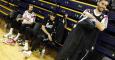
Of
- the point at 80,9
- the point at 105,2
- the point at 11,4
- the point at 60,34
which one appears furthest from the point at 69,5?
the point at 11,4

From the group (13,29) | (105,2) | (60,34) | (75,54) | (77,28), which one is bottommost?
Answer: (13,29)

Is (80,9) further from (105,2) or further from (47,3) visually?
(105,2)

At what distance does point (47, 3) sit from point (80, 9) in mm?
1359

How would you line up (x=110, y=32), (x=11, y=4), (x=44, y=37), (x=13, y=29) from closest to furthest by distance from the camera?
(x=110, y=32)
(x=44, y=37)
(x=13, y=29)
(x=11, y=4)

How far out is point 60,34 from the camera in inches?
215

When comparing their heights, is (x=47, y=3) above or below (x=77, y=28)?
below

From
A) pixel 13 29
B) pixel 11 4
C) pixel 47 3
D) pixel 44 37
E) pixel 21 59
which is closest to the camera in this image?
pixel 21 59

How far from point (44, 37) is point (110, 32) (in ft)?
5.50

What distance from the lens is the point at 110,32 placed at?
187 inches

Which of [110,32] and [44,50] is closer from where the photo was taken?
[110,32]

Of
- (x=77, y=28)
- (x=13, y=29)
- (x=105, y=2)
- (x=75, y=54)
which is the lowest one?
(x=13, y=29)

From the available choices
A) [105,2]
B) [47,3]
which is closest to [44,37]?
[47,3]

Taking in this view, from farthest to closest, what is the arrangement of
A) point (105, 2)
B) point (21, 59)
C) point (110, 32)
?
point (21, 59), point (110, 32), point (105, 2)

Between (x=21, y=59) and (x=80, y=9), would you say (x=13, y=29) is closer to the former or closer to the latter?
(x=21, y=59)
